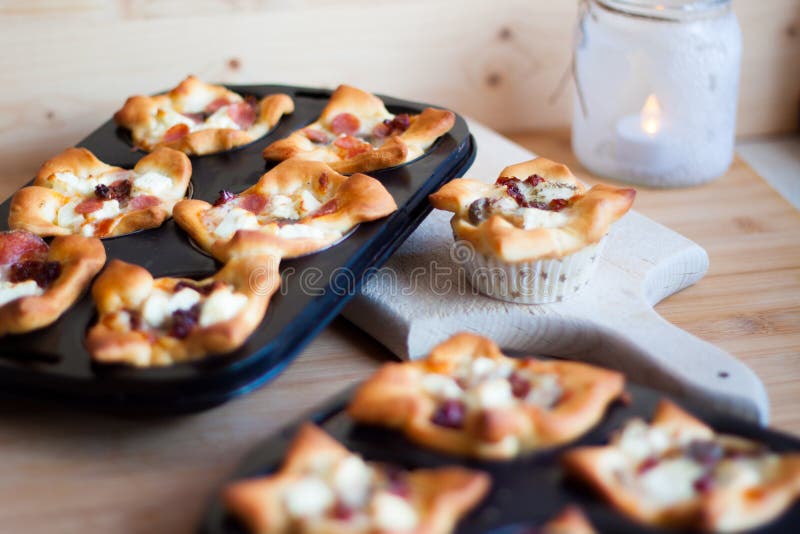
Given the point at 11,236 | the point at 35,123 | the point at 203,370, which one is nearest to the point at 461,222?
the point at 203,370

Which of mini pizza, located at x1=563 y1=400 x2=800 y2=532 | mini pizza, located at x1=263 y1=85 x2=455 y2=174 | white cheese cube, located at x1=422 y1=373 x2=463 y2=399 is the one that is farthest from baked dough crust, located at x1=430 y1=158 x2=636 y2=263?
mini pizza, located at x1=563 y1=400 x2=800 y2=532

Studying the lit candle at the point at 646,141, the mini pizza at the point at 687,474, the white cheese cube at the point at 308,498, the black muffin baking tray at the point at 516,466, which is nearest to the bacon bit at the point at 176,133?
the black muffin baking tray at the point at 516,466

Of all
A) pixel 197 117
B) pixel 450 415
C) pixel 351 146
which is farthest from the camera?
pixel 197 117

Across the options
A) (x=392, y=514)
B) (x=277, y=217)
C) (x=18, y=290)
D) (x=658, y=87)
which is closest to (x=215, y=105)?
(x=277, y=217)

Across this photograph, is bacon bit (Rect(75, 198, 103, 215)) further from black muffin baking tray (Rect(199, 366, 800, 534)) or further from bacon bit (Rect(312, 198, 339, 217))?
black muffin baking tray (Rect(199, 366, 800, 534))

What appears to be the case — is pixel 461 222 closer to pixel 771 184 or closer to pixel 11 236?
pixel 11 236

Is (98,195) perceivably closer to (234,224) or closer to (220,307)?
(234,224)
